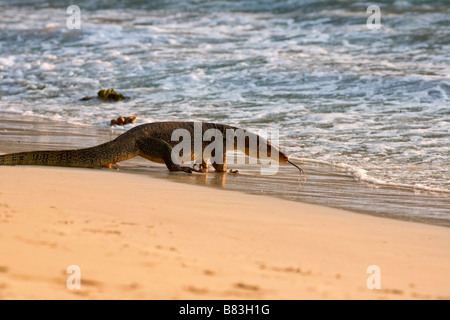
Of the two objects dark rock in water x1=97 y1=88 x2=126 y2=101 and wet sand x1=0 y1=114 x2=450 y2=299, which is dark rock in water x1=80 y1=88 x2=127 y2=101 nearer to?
dark rock in water x1=97 y1=88 x2=126 y2=101

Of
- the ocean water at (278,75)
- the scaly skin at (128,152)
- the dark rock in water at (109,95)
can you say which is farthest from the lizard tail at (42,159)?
the dark rock in water at (109,95)

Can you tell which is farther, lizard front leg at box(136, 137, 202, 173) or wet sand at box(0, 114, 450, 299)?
lizard front leg at box(136, 137, 202, 173)

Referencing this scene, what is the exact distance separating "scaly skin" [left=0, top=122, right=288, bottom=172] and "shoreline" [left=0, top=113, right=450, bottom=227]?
169 millimetres

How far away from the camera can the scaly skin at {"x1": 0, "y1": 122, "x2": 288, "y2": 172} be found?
727 centimetres

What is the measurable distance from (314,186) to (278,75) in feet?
26.1

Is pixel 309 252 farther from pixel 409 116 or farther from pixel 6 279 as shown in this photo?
pixel 409 116

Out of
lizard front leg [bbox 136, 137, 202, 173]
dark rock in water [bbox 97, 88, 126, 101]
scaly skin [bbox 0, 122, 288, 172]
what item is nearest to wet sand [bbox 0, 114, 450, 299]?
scaly skin [bbox 0, 122, 288, 172]

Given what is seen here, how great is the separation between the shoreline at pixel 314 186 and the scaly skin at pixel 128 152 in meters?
0.17

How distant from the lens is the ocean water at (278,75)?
30.2 feet

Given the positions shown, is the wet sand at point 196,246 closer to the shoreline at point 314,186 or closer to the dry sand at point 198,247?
the dry sand at point 198,247

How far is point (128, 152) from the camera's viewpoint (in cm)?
771

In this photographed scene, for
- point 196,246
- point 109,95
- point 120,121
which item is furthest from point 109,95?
point 196,246
